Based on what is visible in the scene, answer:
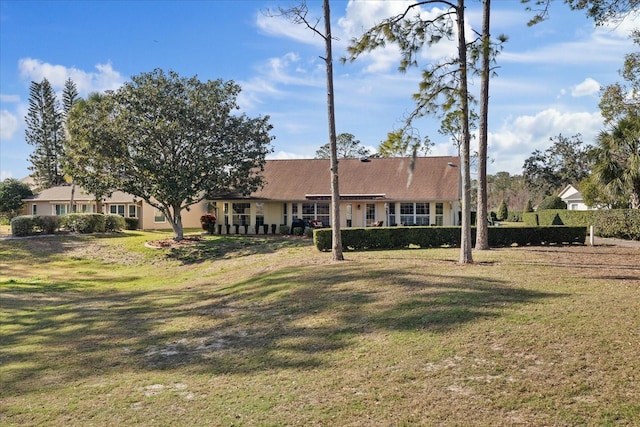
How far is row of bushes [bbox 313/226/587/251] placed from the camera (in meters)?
20.1

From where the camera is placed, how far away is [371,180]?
34.1 m

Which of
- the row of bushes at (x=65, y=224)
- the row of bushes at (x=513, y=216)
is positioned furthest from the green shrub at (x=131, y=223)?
the row of bushes at (x=513, y=216)

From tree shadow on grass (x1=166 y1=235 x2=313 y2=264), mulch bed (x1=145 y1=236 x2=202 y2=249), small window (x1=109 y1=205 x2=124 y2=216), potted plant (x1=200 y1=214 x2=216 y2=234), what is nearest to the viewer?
tree shadow on grass (x1=166 y1=235 x2=313 y2=264)

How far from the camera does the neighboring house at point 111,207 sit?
41.6m

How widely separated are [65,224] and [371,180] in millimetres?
21526

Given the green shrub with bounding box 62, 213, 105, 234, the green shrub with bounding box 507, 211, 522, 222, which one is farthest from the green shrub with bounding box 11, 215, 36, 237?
the green shrub with bounding box 507, 211, 522, 222

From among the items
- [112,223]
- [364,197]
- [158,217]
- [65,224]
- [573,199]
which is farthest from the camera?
[573,199]

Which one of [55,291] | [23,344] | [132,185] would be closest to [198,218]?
[132,185]

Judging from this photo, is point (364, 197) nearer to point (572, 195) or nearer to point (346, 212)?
point (346, 212)

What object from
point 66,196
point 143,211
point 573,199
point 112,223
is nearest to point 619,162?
point 573,199

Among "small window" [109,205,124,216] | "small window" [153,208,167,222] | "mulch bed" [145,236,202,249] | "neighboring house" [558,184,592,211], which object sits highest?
"neighboring house" [558,184,592,211]

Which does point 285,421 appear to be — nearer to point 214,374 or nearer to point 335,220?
point 214,374

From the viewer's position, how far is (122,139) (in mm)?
27547

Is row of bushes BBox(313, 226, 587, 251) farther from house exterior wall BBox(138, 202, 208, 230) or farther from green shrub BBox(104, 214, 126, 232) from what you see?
house exterior wall BBox(138, 202, 208, 230)
